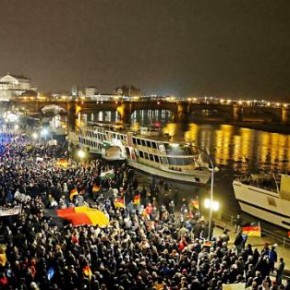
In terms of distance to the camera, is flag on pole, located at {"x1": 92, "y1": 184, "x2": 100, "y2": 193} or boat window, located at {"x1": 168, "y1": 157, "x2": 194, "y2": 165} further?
boat window, located at {"x1": 168, "y1": 157, "x2": 194, "y2": 165}

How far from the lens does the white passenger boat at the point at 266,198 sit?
2375 cm

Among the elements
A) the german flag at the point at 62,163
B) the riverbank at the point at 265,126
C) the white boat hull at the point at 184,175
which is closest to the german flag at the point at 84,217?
the german flag at the point at 62,163

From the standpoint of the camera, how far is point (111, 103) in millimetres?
115562

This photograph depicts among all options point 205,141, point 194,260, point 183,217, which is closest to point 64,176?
point 183,217

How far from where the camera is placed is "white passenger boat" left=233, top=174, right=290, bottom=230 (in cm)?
2375

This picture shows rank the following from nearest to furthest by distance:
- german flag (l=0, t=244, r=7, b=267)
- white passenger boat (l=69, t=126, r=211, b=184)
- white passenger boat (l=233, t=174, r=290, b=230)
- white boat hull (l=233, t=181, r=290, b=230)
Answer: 1. german flag (l=0, t=244, r=7, b=267)
2. white passenger boat (l=233, t=174, r=290, b=230)
3. white boat hull (l=233, t=181, r=290, b=230)
4. white passenger boat (l=69, t=126, r=211, b=184)

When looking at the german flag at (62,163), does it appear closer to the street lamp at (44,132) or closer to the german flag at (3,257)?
the german flag at (3,257)

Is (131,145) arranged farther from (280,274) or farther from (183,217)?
(280,274)

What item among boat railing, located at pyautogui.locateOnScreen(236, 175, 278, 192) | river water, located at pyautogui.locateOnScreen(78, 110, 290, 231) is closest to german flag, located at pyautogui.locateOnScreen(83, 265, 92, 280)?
boat railing, located at pyautogui.locateOnScreen(236, 175, 278, 192)

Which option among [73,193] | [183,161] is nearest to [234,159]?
→ [183,161]

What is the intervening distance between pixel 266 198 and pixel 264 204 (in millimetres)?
432

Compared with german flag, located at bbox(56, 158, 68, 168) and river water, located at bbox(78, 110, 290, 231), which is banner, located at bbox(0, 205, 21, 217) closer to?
river water, located at bbox(78, 110, 290, 231)

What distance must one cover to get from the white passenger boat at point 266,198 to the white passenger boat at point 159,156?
5.00 meters

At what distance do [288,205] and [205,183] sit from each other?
1244 cm
